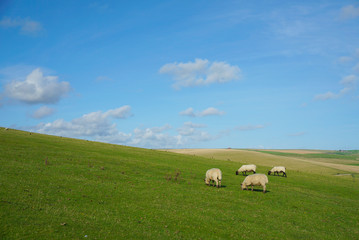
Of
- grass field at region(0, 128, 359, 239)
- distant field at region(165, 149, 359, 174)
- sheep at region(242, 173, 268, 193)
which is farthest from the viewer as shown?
distant field at region(165, 149, 359, 174)

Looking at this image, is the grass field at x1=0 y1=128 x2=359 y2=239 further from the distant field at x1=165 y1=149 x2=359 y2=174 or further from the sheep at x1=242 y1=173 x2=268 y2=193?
the distant field at x1=165 y1=149 x2=359 y2=174

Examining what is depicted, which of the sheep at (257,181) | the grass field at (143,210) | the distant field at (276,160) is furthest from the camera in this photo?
the distant field at (276,160)

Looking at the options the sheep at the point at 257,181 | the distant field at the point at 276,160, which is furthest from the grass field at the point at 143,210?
the distant field at the point at 276,160

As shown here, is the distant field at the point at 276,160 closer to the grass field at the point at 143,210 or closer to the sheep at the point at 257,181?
the sheep at the point at 257,181

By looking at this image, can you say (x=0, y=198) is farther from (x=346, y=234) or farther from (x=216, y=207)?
(x=346, y=234)

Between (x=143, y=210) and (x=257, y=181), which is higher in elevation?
(x=257, y=181)

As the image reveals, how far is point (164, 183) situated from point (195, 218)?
10.6 m

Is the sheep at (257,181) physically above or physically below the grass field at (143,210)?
above

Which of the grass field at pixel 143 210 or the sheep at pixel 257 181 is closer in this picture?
the grass field at pixel 143 210

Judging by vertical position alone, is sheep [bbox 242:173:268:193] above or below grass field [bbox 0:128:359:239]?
above

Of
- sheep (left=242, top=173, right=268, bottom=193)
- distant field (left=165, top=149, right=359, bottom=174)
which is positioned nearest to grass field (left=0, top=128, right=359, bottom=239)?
sheep (left=242, top=173, right=268, bottom=193)

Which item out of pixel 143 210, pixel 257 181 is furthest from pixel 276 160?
pixel 143 210

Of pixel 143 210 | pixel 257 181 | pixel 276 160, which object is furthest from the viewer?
pixel 276 160

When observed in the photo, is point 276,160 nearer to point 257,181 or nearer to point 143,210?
point 257,181
